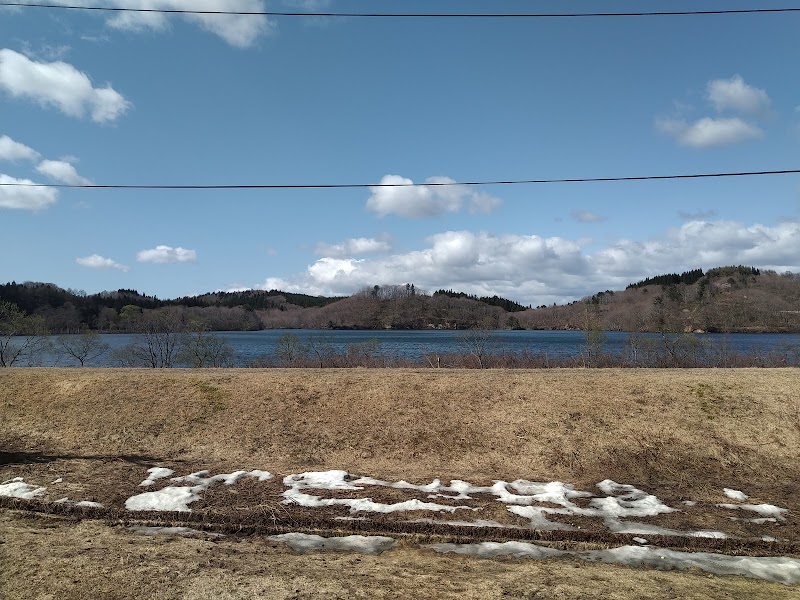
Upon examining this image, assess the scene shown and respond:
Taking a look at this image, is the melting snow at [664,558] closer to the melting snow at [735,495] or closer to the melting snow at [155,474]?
the melting snow at [735,495]

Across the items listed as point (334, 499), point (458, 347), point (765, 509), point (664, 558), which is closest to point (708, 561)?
point (664, 558)

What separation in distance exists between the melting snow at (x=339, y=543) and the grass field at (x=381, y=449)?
1.13 feet

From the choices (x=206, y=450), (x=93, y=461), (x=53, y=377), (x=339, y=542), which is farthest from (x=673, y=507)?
(x=53, y=377)

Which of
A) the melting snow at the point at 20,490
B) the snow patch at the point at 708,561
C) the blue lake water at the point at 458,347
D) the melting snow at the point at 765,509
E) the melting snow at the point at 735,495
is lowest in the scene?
the melting snow at the point at 735,495

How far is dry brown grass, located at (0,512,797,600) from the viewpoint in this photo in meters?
6.38

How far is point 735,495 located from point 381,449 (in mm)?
8444

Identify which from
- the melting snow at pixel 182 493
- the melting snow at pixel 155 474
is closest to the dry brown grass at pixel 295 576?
the melting snow at pixel 182 493

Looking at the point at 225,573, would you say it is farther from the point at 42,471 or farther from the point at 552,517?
the point at 42,471

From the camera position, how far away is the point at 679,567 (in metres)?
7.56

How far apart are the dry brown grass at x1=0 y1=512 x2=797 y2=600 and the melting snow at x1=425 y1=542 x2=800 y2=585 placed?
1.15ft

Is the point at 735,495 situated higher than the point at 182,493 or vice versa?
the point at 182,493

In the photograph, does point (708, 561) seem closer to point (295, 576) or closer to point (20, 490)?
point (295, 576)

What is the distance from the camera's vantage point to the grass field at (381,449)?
22.4 ft

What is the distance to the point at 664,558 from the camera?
7.93 meters
